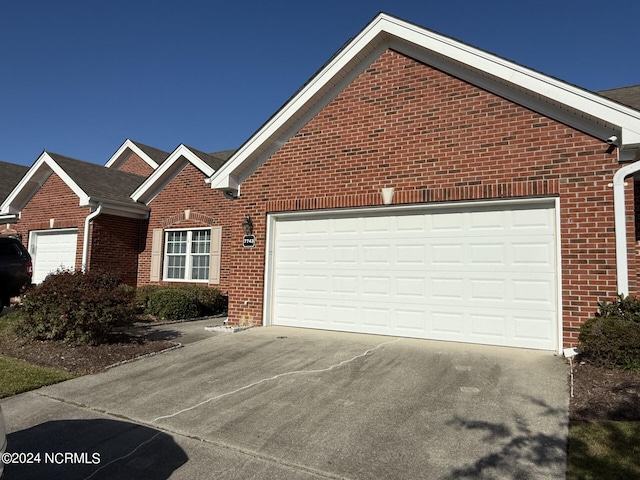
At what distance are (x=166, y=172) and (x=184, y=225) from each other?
6.40ft

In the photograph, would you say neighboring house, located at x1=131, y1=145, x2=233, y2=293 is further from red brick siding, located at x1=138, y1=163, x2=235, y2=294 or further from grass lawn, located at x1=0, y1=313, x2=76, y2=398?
grass lawn, located at x1=0, y1=313, x2=76, y2=398

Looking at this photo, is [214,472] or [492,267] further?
[492,267]

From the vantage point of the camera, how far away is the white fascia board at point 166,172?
1363 centimetres

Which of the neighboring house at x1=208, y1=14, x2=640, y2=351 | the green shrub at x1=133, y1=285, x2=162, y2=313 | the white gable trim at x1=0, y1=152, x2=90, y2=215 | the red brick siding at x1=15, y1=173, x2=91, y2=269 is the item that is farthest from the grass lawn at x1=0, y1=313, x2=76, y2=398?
the white gable trim at x1=0, y1=152, x2=90, y2=215

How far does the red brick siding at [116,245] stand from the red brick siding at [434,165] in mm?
6186

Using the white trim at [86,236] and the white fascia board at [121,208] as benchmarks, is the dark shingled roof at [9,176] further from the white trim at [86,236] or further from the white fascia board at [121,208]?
the white fascia board at [121,208]

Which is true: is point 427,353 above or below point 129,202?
below

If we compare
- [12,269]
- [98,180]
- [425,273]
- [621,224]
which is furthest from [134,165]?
[621,224]

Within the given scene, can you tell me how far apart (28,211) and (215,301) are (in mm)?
8765

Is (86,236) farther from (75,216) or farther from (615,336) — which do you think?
(615,336)

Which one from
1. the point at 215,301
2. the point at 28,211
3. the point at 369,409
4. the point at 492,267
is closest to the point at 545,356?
the point at 492,267

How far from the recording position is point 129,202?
14.0 metres

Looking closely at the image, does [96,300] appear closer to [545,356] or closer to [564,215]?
[545,356]

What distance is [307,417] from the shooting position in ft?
15.1
